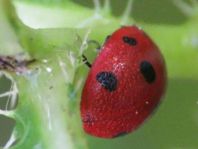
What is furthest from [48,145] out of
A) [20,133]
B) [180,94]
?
[180,94]

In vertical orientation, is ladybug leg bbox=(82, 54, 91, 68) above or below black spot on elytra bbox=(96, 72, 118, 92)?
above

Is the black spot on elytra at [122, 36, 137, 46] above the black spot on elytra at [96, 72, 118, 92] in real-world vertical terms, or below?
above

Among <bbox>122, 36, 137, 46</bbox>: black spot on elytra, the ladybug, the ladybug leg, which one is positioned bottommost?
the ladybug
